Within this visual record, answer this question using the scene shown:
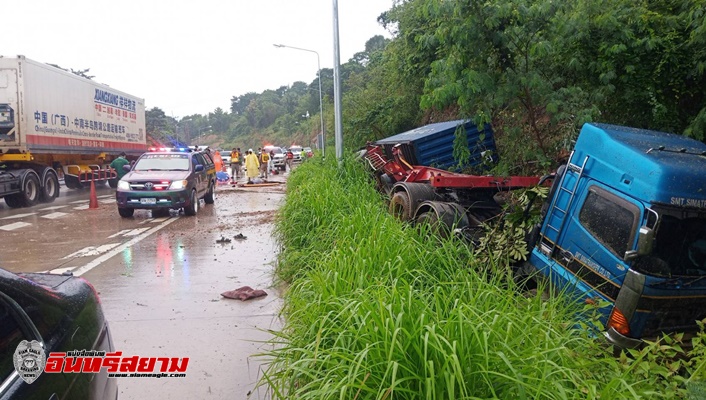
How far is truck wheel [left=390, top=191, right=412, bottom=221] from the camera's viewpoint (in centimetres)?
852

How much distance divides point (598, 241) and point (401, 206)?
4327mm

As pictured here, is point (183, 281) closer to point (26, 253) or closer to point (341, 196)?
point (341, 196)

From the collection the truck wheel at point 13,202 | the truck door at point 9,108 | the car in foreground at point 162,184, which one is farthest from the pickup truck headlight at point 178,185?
the truck wheel at point 13,202

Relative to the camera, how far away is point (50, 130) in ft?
55.6

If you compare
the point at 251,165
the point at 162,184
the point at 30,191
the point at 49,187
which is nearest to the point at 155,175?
the point at 162,184

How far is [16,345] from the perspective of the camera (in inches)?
81.1

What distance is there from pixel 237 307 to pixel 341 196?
2.82 meters

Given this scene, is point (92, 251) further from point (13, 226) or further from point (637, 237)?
point (637, 237)

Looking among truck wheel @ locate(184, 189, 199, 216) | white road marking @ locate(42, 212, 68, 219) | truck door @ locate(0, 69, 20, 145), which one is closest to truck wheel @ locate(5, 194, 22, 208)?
truck door @ locate(0, 69, 20, 145)

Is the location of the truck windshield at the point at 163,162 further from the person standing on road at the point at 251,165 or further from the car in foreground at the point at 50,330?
the car in foreground at the point at 50,330

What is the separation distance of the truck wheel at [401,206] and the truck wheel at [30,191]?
11797mm

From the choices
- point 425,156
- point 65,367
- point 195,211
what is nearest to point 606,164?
point 65,367

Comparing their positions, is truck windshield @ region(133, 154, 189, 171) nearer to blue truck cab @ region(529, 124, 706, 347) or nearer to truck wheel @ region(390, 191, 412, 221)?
truck wheel @ region(390, 191, 412, 221)

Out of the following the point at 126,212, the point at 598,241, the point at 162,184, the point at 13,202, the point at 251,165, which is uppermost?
the point at 251,165
